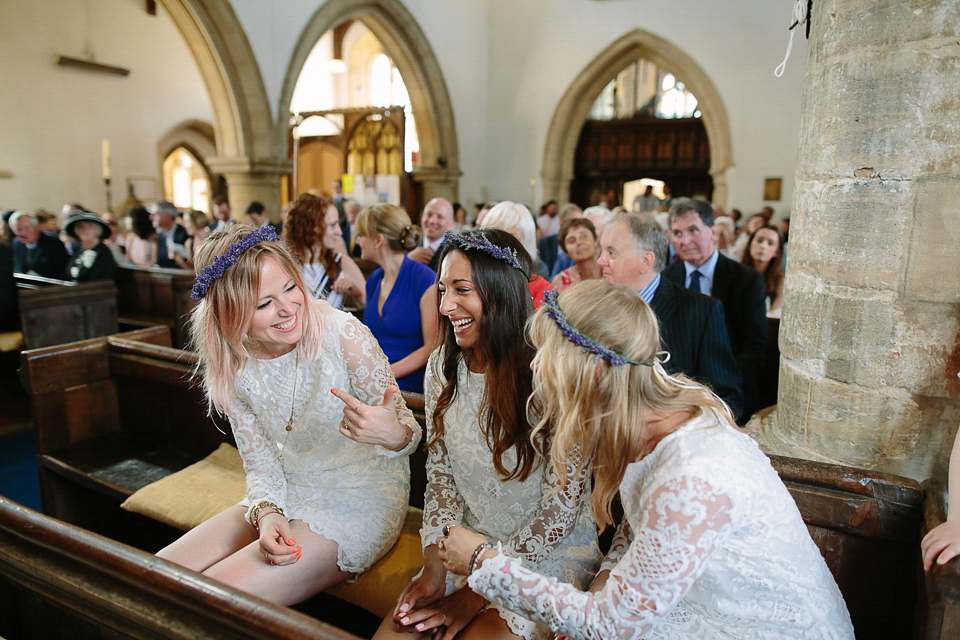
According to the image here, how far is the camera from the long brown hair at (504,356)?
162cm

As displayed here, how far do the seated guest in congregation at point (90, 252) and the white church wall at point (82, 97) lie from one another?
517cm

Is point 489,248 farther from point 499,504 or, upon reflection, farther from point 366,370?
point 499,504

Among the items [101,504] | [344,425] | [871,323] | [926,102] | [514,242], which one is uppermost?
[926,102]

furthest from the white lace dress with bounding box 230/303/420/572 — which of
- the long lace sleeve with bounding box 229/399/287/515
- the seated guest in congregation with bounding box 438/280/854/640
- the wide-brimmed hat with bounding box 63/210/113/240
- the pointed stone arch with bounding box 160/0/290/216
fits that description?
the pointed stone arch with bounding box 160/0/290/216

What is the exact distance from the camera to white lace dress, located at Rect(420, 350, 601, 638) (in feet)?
5.01

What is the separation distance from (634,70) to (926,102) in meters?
12.1

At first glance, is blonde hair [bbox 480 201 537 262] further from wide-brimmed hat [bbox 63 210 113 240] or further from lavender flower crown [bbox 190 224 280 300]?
wide-brimmed hat [bbox 63 210 113 240]

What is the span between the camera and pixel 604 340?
3.92 ft

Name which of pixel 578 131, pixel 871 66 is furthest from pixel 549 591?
pixel 578 131

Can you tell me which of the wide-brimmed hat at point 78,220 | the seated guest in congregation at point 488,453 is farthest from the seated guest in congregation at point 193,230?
the seated guest in congregation at point 488,453

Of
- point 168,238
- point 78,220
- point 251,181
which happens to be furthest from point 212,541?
point 251,181

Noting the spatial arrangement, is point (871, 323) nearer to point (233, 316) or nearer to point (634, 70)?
point (233, 316)

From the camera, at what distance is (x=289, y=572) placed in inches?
65.9

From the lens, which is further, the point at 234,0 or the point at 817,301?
the point at 234,0
